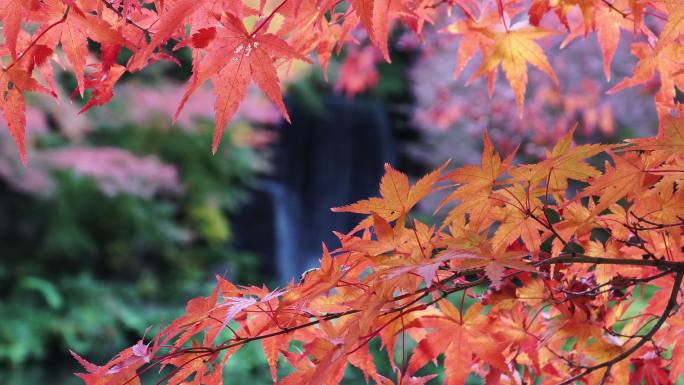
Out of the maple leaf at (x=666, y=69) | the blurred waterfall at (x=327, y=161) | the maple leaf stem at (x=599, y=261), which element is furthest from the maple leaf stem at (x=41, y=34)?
the blurred waterfall at (x=327, y=161)

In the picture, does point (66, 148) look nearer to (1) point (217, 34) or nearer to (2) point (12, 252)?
(2) point (12, 252)

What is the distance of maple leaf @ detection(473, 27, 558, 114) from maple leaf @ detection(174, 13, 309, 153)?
0.39m

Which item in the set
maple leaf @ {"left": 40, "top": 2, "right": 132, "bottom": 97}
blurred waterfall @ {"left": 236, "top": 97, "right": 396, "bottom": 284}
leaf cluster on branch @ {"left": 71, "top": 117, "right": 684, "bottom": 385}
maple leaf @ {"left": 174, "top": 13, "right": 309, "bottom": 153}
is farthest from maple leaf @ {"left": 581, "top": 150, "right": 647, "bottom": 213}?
blurred waterfall @ {"left": 236, "top": 97, "right": 396, "bottom": 284}

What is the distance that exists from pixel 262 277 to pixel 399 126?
238 cm

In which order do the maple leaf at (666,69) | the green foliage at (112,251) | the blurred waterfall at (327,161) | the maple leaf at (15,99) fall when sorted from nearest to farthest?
the maple leaf at (15,99), the maple leaf at (666,69), the green foliage at (112,251), the blurred waterfall at (327,161)

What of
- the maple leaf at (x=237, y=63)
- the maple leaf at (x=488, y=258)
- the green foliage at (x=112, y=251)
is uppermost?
the maple leaf at (x=237, y=63)

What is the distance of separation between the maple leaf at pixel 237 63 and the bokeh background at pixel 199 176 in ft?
10.3

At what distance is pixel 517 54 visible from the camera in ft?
3.46

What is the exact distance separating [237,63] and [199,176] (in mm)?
6982

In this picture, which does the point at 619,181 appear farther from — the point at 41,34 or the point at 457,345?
the point at 41,34

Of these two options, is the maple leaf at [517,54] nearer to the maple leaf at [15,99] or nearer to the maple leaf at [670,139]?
the maple leaf at [670,139]

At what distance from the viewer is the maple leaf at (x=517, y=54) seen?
3.37ft

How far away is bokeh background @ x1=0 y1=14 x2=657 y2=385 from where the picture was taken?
512 cm

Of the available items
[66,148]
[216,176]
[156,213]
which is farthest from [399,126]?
[66,148]
